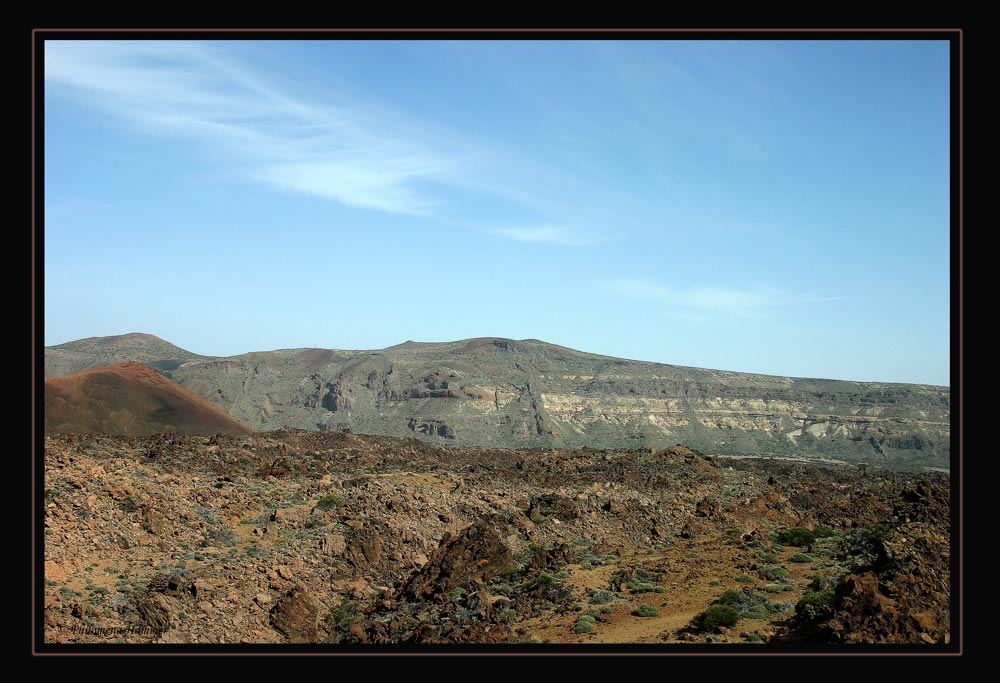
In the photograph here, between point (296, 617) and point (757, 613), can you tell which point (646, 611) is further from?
point (296, 617)

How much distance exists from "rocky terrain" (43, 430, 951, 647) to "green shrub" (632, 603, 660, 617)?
6 centimetres

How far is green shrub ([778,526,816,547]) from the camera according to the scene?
31.8m

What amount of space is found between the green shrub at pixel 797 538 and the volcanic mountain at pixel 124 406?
59546 millimetres

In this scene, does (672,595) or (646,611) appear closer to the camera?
(646,611)

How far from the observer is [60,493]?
28.3m

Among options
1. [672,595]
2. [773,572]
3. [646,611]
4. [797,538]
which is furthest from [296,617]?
[797,538]

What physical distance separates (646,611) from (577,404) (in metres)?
112

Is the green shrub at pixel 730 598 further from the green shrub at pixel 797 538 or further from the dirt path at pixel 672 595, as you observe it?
the green shrub at pixel 797 538

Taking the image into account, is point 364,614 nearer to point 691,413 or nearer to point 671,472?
point 671,472

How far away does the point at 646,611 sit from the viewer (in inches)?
856

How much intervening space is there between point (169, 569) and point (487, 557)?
35.2 ft

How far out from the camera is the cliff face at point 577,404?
120812 millimetres

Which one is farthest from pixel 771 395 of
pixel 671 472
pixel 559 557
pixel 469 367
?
pixel 559 557

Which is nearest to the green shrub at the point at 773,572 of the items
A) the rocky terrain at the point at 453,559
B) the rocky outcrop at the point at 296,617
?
the rocky terrain at the point at 453,559
